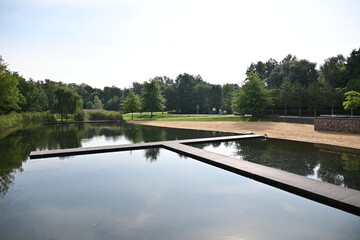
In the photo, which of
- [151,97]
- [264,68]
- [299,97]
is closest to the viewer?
[299,97]

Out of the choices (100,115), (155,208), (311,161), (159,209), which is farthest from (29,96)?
(311,161)

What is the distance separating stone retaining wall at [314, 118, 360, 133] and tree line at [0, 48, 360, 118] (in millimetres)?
8978

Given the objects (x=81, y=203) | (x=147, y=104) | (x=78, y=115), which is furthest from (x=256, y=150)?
(x=147, y=104)

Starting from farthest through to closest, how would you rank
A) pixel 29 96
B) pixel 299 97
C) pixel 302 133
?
pixel 29 96
pixel 299 97
pixel 302 133

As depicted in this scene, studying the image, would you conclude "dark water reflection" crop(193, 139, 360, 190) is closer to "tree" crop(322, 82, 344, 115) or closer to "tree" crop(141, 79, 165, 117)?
"tree" crop(322, 82, 344, 115)

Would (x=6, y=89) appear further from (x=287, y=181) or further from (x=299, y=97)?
(x=299, y=97)

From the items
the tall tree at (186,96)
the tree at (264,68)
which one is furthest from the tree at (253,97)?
the tree at (264,68)

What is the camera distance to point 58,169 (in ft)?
33.1

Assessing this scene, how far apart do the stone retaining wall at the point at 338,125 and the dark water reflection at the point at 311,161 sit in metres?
7.62

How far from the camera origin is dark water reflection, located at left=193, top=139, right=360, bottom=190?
840 cm

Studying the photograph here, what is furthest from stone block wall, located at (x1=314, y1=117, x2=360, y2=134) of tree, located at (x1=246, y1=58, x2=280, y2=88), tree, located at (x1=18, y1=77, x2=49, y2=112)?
tree, located at (x1=246, y1=58, x2=280, y2=88)

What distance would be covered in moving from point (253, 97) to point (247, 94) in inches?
42.7

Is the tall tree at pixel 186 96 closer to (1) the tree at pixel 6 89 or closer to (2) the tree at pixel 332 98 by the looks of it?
(2) the tree at pixel 332 98

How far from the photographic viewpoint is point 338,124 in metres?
20.8
